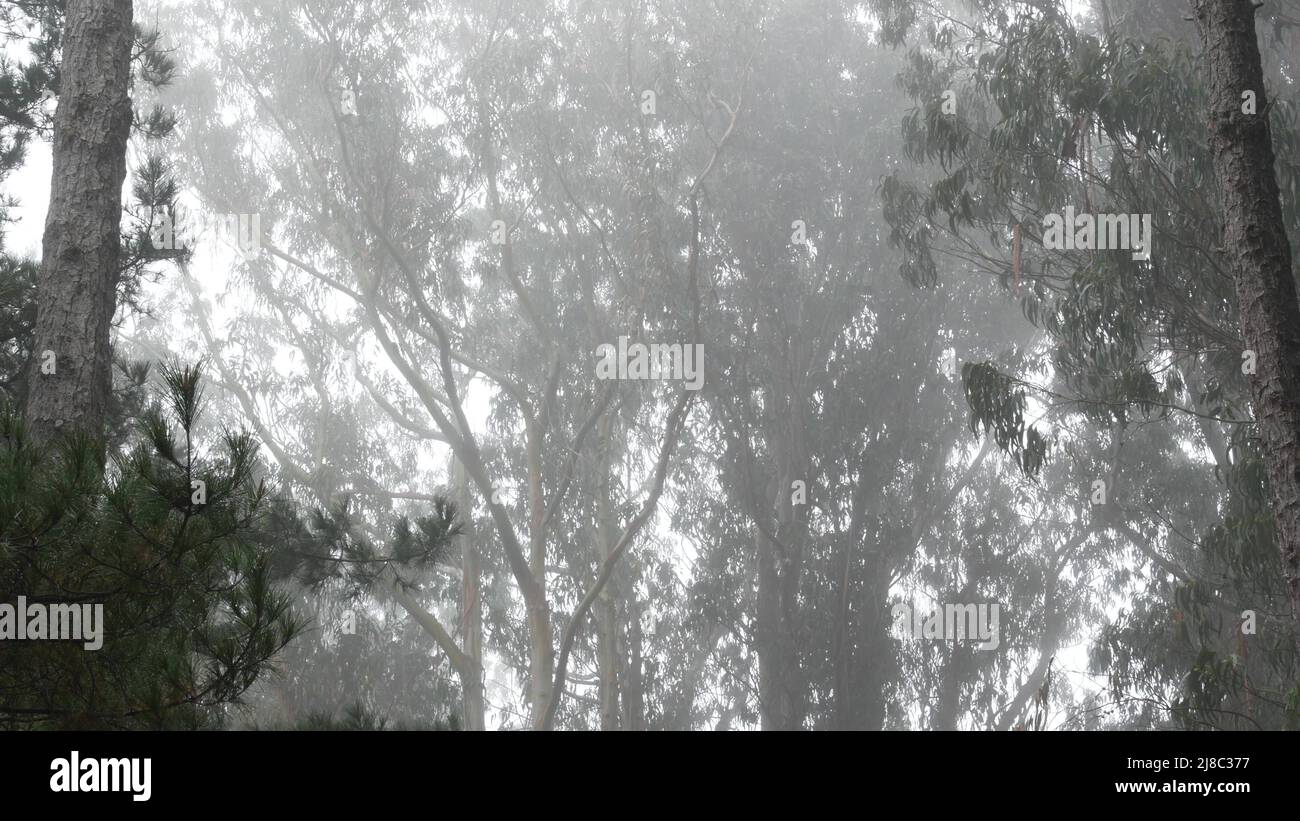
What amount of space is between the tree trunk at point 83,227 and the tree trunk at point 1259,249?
3492mm

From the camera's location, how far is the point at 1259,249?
11.1 feet

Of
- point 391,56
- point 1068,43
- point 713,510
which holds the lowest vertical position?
point 713,510

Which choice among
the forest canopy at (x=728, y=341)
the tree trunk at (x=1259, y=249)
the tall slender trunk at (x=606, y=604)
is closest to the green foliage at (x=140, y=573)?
the tree trunk at (x=1259, y=249)

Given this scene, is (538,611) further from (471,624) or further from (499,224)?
(499,224)

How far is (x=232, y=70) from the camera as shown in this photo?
11648 millimetres

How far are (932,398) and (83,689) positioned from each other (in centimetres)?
929

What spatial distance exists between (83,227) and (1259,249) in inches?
144

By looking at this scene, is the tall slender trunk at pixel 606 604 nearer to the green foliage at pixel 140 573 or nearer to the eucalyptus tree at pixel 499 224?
the eucalyptus tree at pixel 499 224

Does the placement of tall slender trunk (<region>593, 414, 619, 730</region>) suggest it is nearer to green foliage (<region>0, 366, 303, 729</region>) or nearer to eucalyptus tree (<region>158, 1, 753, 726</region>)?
eucalyptus tree (<region>158, 1, 753, 726</region>)

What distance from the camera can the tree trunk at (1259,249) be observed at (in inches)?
128

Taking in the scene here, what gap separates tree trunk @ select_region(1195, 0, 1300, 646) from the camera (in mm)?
3240
